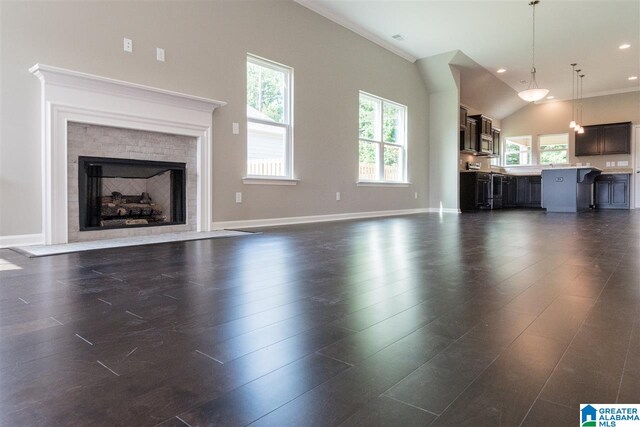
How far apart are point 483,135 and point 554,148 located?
293cm

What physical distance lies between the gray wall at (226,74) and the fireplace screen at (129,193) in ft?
1.30

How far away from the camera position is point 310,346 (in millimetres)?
1171

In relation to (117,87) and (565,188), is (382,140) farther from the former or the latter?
(117,87)

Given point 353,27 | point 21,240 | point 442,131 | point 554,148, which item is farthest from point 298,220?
point 554,148

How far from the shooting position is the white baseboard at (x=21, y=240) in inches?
125

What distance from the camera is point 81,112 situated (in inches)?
136

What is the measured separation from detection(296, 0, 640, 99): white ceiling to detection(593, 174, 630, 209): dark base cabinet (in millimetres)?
2602

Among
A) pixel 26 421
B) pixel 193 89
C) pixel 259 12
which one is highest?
pixel 259 12

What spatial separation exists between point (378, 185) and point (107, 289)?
591 centimetres

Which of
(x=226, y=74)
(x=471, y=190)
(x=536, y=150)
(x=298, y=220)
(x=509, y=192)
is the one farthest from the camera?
(x=536, y=150)

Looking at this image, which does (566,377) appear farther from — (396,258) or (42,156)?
(42,156)

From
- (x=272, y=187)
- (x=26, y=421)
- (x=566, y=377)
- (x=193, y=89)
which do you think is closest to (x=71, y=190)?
(x=193, y=89)

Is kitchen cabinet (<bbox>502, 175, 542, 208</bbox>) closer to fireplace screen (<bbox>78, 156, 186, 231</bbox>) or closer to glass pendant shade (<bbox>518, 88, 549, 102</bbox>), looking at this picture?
glass pendant shade (<bbox>518, 88, 549, 102</bbox>)

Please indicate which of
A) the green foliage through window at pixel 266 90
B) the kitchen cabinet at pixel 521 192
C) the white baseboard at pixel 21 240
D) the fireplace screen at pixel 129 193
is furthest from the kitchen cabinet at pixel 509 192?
the white baseboard at pixel 21 240
